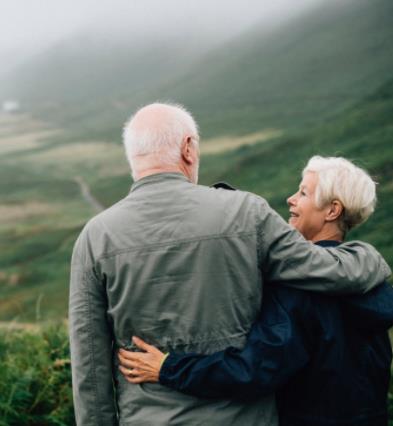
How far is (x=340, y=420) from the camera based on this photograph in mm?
1797

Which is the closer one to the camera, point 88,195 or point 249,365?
point 249,365

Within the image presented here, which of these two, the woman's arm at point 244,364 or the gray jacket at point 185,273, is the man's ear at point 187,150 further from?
the woman's arm at point 244,364

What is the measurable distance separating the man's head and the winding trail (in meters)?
10.1

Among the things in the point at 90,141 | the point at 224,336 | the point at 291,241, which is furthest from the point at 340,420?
the point at 90,141

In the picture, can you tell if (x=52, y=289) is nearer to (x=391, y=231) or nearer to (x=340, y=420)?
(x=391, y=231)

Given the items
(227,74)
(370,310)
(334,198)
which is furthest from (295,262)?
(227,74)

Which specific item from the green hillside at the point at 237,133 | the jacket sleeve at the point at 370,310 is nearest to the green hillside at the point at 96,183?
the green hillside at the point at 237,133

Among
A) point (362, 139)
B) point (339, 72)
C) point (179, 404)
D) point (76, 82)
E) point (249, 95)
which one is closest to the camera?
point (179, 404)

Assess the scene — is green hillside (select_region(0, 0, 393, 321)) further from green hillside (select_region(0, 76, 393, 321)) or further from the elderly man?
the elderly man

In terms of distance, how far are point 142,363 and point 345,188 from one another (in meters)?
0.96

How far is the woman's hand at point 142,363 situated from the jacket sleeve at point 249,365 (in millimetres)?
31

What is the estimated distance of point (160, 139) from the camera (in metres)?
1.71

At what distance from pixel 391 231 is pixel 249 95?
26.1 ft

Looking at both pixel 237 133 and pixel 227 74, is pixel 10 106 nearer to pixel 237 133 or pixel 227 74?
pixel 227 74
